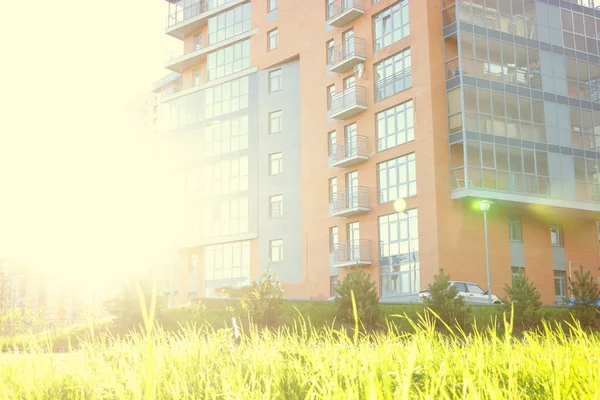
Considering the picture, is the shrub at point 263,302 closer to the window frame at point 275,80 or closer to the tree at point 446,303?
→ the tree at point 446,303

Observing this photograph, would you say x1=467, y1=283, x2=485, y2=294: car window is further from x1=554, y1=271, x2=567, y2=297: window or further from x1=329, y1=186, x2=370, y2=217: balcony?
x1=554, y1=271, x2=567, y2=297: window

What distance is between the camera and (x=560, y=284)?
1566 inches

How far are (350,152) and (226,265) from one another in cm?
1316

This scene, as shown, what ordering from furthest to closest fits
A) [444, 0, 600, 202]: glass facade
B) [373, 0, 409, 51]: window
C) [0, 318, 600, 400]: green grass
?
1. [373, 0, 409, 51]: window
2. [444, 0, 600, 202]: glass facade
3. [0, 318, 600, 400]: green grass

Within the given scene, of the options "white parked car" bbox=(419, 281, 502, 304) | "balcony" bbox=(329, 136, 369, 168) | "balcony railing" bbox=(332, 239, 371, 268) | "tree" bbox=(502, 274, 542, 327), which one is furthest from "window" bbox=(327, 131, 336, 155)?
"tree" bbox=(502, 274, 542, 327)

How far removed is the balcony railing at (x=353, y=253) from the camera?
3822cm

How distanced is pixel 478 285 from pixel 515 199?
4.80 meters

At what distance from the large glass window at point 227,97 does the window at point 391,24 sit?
40.3 ft

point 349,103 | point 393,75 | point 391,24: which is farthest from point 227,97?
point 393,75

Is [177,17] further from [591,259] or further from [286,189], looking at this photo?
[591,259]

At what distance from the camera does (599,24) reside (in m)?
41.3

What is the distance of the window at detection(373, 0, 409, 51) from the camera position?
3800 cm

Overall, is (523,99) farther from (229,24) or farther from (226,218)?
(229,24)

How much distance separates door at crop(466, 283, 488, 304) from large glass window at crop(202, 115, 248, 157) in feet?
67.2
